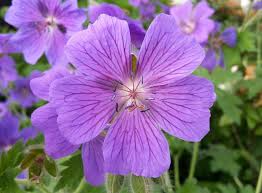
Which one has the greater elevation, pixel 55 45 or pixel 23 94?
pixel 55 45

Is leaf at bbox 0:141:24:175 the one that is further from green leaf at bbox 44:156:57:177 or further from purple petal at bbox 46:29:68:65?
purple petal at bbox 46:29:68:65

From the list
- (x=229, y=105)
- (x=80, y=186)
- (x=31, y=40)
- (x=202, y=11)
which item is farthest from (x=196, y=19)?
(x=80, y=186)

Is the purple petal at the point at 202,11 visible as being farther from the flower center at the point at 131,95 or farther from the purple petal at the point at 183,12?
the flower center at the point at 131,95

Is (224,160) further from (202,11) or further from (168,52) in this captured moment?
(168,52)

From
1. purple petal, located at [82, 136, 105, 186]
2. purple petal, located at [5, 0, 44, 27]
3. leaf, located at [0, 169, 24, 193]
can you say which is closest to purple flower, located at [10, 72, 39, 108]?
purple petal, located at [5, 0, 44, 27]

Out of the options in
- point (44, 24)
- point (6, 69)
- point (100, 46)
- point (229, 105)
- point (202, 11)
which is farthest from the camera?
point (202, 11)

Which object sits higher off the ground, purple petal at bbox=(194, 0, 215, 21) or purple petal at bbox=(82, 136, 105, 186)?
purple petal at bbox=(194, 0, 215, 21)

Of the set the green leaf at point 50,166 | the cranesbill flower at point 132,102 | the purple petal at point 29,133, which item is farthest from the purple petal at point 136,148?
the purple petal at point 29,133
